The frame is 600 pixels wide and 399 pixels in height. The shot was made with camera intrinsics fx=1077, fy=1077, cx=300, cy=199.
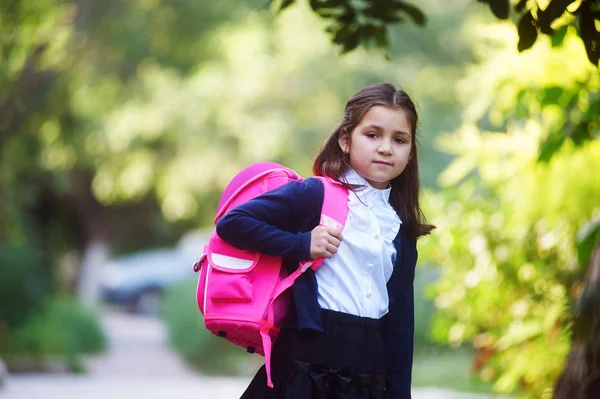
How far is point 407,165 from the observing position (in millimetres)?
3350

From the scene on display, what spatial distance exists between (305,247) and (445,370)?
12.2 metres

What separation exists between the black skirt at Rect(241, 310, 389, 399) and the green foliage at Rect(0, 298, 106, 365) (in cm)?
1137

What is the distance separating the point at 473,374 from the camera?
7.46 meters

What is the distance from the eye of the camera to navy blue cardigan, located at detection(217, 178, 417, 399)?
3.03m

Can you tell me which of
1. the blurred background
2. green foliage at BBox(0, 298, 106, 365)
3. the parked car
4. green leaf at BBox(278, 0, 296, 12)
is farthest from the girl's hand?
the parked car

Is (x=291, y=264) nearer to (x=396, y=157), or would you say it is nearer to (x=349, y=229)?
(x=349, y=229)

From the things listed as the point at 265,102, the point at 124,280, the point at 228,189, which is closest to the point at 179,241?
the point at 124,280

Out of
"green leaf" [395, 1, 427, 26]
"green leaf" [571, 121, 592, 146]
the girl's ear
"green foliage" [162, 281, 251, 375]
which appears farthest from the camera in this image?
"green foliage" [162, 281, 251, 375]

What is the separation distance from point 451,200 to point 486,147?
560 mm

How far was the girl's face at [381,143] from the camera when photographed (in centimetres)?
314

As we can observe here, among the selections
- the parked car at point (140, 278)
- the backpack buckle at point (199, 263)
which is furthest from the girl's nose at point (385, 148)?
the parked car at point (140, 278)

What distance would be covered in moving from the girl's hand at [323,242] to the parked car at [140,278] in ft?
86.1

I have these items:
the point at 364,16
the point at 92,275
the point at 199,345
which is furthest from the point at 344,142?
the point at 92,275

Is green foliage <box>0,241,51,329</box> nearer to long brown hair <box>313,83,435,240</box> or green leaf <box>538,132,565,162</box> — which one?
green leaf <box>538,132,565,162</box>
